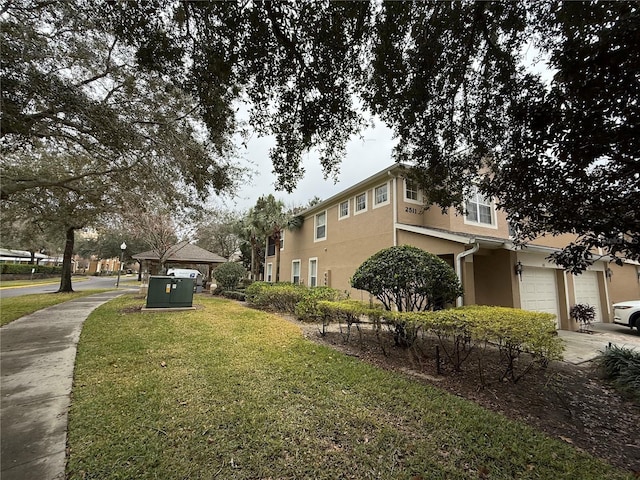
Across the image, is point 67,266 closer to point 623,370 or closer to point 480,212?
point 480,212

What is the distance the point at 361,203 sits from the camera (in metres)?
12.8

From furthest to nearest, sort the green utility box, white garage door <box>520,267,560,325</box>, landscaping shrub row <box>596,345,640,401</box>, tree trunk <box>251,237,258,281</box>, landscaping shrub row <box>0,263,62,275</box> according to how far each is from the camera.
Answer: landscaping shrub row <box>0,263,62,275</box>
tree trunk <box>251,237,258,281</box>
the green utility box
white garage door <box>520,267,560,325</box>
landscaping shrub row <box>596,345,640,401</box>

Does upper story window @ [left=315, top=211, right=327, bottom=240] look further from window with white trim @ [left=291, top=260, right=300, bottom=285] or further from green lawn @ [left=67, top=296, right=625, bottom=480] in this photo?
green lawn @ [left=67, top=296, right=625, bottom=480]

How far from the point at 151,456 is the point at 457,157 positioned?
661 cm

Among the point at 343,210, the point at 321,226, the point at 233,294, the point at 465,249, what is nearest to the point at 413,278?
the point at 465,249

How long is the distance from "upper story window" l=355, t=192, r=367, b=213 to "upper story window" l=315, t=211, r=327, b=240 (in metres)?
2.99

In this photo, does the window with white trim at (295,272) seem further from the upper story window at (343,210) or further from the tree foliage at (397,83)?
the tree foliage at (397,83)

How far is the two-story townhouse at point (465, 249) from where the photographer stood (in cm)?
Answer: 862

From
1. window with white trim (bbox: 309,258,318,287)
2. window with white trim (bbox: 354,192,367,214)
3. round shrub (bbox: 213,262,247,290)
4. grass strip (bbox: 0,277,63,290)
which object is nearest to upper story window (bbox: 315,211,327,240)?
window with white trim (bbox: 309,258,318,287)

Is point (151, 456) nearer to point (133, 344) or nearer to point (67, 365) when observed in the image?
point (67, 365)

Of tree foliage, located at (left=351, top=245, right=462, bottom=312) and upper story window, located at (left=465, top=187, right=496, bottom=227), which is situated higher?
upper story window, located at (left=465, top=187, right=496, bottom=227)

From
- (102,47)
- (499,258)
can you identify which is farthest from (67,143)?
(499,258)

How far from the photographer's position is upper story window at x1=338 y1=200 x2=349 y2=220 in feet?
45.3

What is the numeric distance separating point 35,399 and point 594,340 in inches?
509
